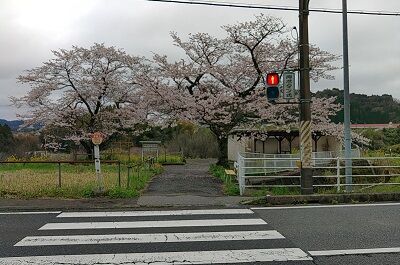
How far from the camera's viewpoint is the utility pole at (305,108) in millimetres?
11320

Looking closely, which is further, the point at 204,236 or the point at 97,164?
the point at 97,164

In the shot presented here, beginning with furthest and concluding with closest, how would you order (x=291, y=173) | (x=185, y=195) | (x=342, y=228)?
(x=291, y=173) → (x=185, y=195) → (x=342, y=228)

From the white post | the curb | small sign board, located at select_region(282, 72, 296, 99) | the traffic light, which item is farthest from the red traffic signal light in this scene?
the white post

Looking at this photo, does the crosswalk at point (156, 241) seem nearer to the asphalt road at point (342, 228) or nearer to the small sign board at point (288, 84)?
the asphalt road at point (342, 228)

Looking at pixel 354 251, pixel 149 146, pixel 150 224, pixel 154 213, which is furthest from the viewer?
pixel 149 146

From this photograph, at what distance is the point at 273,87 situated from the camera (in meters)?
11.1

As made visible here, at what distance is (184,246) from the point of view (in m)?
→ 6.58

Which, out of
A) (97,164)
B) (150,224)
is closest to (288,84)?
(150,224)

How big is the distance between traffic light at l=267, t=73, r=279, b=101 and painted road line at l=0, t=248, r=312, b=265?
18.5 feet

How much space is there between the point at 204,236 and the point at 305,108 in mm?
5580

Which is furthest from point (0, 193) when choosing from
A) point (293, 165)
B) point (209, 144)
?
point (209, 144)

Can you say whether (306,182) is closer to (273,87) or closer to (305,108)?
(305,108)

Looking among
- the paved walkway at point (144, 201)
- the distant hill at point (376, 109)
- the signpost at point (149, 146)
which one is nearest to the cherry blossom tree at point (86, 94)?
the signpost at point (149, 146)

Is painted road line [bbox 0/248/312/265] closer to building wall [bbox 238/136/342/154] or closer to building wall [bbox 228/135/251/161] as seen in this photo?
building wall [bbox 228/135/251/161]
